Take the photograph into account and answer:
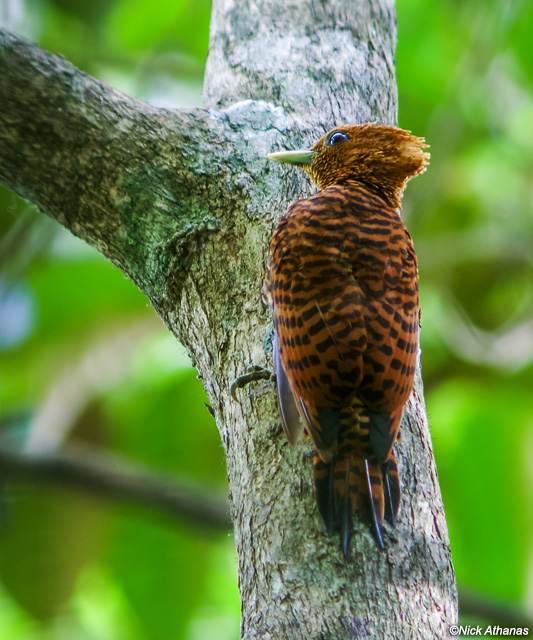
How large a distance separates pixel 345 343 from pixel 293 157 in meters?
0.68

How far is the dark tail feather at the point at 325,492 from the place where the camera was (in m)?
1.81

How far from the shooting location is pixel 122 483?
3631 millimetres

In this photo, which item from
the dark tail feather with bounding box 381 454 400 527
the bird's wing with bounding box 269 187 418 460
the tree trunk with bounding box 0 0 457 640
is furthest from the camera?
the bird's wing with bounding box 269 187 418 460

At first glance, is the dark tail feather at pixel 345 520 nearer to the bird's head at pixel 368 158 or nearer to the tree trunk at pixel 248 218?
the tree trunk at pixel 248 218

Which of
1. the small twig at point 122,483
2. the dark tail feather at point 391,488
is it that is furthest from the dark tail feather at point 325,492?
the small twig at point 122,483

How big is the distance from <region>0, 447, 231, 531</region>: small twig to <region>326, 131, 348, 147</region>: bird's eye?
65.6 inches

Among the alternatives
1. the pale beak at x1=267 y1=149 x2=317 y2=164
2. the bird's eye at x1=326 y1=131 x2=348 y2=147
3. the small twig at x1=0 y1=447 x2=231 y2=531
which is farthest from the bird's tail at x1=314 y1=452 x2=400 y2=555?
the small twig at x1=0 y1=447 x2=231 y2=531

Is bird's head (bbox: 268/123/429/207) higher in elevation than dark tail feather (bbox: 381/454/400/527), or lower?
higher

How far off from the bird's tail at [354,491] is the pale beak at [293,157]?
940 millimetres

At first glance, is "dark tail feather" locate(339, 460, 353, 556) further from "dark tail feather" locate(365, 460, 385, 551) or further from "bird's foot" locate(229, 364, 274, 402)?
"bird's foot" locate(229, 364, 274, 402)

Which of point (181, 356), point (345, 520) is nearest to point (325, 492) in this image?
point (345, 520)

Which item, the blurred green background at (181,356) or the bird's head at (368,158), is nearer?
the bird's head at (368,158)

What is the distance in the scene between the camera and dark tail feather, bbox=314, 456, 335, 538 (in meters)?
1.81

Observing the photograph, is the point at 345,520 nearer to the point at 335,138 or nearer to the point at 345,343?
the point at 345,343
